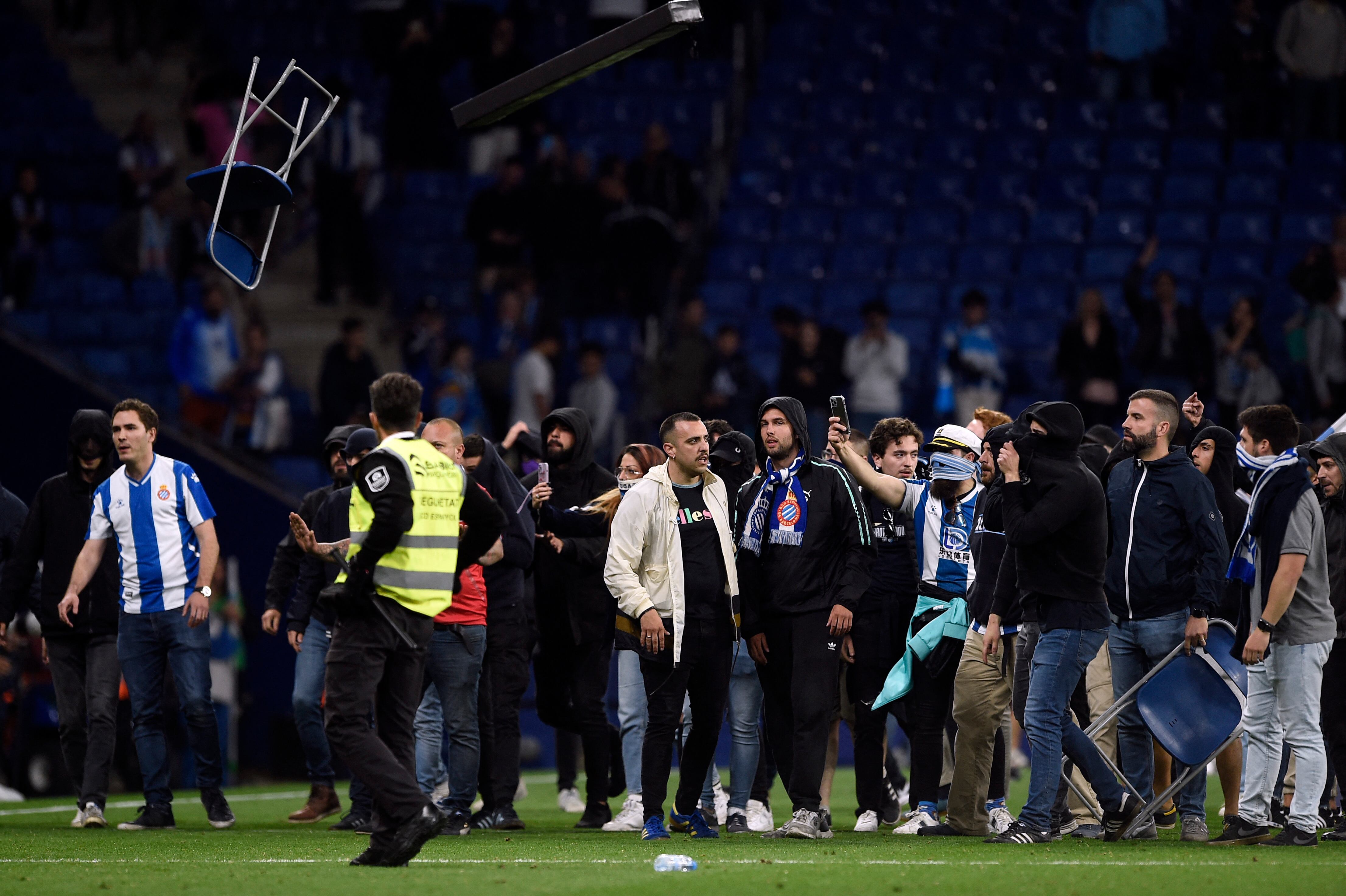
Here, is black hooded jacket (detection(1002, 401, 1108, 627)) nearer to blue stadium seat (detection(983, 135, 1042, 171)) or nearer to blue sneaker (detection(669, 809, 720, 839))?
blue sneaker (detection(669, 809, 720, 839))

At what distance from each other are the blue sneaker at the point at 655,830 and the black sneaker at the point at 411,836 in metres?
1.72

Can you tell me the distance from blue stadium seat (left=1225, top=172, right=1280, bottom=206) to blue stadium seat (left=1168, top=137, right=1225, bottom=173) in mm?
321

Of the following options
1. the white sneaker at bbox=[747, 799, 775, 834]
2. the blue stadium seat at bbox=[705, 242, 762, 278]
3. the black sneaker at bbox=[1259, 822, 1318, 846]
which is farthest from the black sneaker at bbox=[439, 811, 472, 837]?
the blue stadium seat at bbox=[705, 242, 762, 278]

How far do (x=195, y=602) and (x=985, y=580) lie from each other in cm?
432

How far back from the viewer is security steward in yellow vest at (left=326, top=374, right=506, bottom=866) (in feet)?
22.2

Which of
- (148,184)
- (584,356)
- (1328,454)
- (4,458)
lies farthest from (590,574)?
(148,184)

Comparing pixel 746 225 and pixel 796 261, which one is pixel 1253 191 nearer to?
pixel 796 261

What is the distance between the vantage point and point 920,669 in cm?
889

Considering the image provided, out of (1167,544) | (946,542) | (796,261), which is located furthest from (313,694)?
(796,261)

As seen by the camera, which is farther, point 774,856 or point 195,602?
point 195,602

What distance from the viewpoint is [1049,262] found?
1739cm

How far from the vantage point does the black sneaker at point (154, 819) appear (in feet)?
30.5

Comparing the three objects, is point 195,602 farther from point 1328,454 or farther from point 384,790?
point 1328,454

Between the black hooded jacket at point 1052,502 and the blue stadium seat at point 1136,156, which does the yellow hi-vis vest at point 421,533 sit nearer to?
the black hooded jacket at point 1052,502
